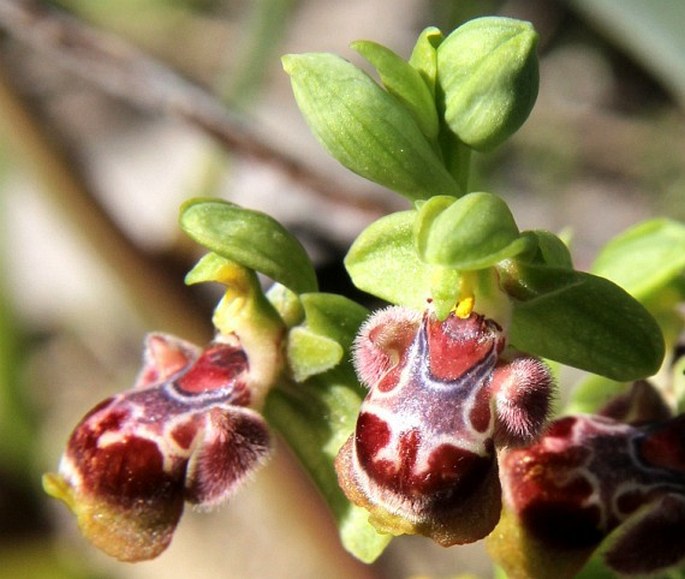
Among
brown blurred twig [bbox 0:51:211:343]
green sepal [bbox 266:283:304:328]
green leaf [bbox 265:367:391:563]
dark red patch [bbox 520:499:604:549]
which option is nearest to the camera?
dark red patch [bbox 520:499:604:549]

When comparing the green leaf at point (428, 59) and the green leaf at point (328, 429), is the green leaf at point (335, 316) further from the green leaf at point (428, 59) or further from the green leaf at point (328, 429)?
the green leaf at point (428, 59)

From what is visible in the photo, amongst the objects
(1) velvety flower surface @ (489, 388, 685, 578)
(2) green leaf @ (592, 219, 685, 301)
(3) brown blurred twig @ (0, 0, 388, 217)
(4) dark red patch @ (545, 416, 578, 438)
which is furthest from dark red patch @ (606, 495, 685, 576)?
(3) brown blurred twig @ (0, 0, 388, 217)

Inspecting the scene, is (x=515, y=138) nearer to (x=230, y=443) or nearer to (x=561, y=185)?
(x=561, y=185)

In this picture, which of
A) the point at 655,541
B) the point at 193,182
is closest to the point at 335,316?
the point at 655,541

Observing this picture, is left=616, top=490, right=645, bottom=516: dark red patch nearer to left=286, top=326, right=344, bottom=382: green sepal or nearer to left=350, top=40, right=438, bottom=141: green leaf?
left=286, top=326, right=344, bottom=382: green sepal

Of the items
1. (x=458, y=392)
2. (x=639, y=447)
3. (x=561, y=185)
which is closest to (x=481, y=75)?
(x=458, y=392)

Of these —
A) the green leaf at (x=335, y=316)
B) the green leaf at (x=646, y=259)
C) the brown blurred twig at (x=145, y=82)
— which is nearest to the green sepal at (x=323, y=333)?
the green leaf at (x=335, y=316)
